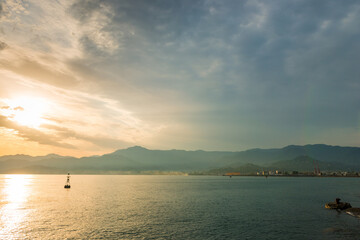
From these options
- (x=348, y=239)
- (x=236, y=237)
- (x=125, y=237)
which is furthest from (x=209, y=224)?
(x=348, y=239)

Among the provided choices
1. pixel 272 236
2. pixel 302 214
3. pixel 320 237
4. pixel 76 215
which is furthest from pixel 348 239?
pixel 76 215

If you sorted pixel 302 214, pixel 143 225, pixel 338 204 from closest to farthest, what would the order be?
1. pixel 143 225
2. pixel 302 214
3. pixel 338 204

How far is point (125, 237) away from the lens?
4544 centimetres

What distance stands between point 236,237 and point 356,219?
125ft

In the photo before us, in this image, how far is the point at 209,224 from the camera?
56.1 m

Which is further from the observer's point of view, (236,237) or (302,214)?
(302,214)

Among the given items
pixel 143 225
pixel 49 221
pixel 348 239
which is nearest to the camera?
pixel 348 239

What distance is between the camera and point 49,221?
200 ft

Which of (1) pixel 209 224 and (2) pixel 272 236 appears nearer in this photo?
(2) pixel 272 236

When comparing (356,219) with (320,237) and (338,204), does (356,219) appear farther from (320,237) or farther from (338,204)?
(320,237)

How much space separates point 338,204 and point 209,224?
5046 cm

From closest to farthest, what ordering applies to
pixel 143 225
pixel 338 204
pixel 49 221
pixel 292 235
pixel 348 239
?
pixel 348 239
pixel 292 235
pixel 143 225
pixel 49 221
pixel 338 204

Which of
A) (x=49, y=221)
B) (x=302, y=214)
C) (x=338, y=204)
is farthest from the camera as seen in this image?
(x=338, y=204)

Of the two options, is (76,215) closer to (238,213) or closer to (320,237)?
(238,213)
